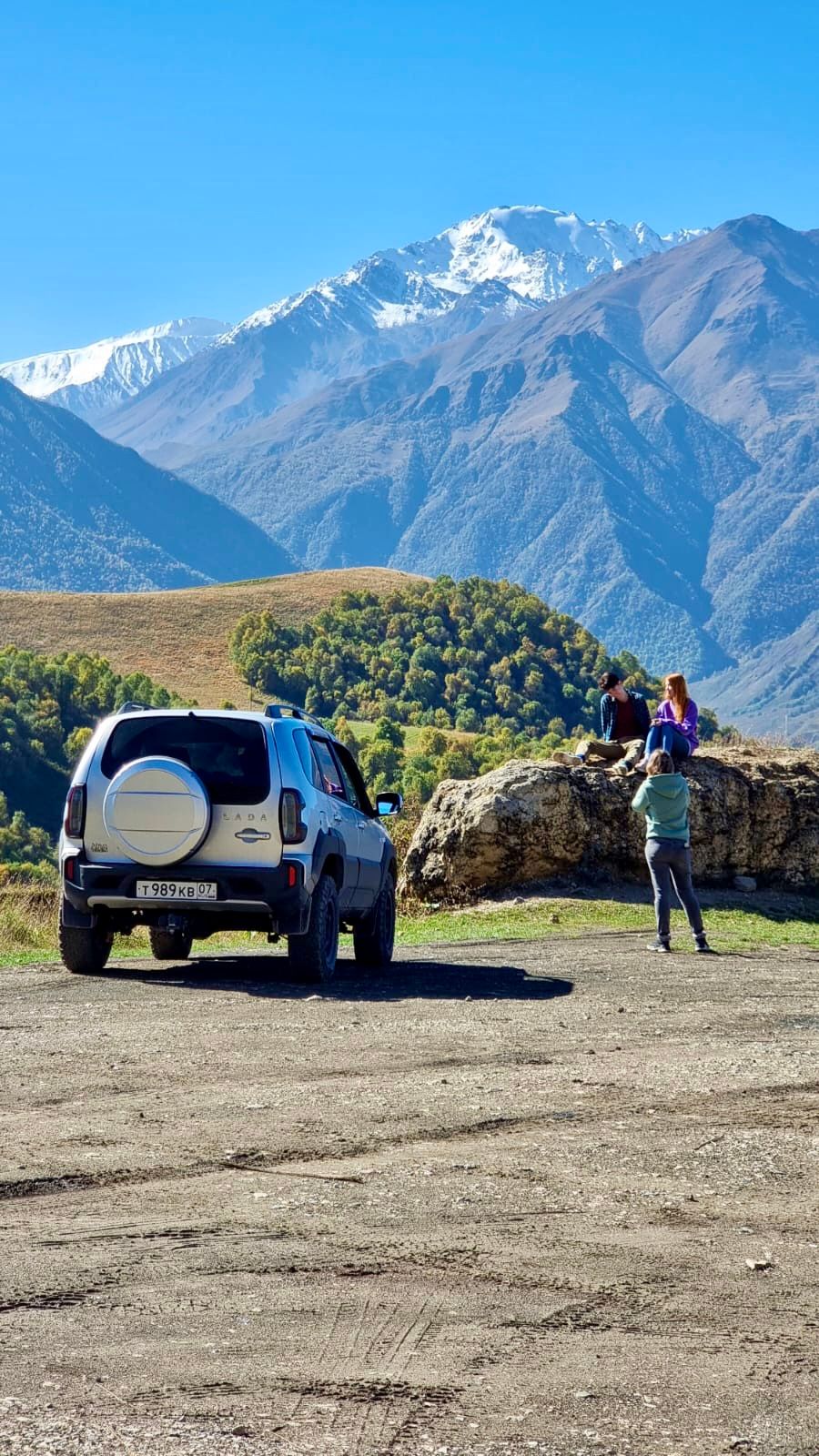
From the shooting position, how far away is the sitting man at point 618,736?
19.6 metres

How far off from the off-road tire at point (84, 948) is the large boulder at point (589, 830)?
24.4ft

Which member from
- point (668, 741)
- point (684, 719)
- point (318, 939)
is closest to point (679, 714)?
point (684, 719)

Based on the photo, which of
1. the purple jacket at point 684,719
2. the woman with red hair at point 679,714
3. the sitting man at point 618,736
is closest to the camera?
the woman with red hair at point 679,714

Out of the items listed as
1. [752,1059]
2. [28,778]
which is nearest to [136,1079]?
[752,1059]

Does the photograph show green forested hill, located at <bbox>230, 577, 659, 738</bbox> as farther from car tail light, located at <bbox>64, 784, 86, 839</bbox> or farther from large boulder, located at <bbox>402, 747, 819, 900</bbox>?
car tail light, located at <bbox>64, 784, 86, 839</bbox>

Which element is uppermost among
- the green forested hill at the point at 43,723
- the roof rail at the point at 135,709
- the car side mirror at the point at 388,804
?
the green forested hill at the point at 43,723

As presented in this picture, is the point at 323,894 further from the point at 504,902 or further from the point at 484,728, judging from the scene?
the point at 484,728

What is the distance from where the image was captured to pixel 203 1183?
563 centimetres

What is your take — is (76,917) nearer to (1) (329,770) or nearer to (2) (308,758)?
→ (2) (308,758)

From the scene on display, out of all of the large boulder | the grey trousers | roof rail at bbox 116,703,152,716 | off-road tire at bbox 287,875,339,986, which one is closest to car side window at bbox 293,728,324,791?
off-road tire at bbox 287,875,339,986

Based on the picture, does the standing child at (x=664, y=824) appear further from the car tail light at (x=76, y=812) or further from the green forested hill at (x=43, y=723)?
the green forested hill at (x=43, y=723)

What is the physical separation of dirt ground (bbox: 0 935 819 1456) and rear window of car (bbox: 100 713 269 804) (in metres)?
2.20

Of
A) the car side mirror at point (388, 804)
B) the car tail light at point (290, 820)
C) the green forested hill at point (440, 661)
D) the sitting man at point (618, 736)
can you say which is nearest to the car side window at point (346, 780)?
the car side mirror at point (388, 804)

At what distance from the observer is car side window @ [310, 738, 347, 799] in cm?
1271
